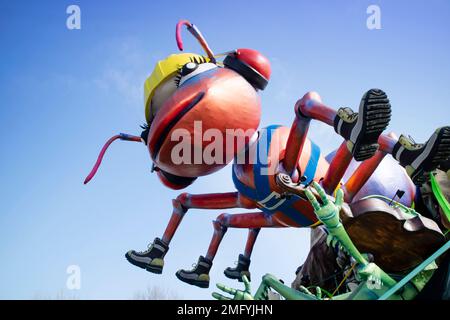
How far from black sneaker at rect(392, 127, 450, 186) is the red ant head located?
1116mm

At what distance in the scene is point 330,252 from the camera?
16.6 feet

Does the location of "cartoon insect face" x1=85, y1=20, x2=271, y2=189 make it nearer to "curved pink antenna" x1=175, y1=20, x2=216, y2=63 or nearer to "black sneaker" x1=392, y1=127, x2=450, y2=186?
"curved pink antenna" x1=175, y1=20, x2=216, y2=63

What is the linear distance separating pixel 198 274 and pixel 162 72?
1965 millimetres

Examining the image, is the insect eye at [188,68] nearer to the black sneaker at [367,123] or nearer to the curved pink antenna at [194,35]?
the curved pink antenna at [194,35]

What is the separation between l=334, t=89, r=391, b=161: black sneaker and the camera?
332 centimetres

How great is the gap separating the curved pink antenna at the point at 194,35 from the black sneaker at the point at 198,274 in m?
1.95

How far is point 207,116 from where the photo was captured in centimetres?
386

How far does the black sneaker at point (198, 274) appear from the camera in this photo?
515cm

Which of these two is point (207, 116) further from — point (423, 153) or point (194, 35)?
point (423, 153)

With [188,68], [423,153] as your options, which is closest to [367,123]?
[423,153]

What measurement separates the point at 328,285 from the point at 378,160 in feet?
4.45

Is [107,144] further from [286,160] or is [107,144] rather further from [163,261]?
[286,160]
